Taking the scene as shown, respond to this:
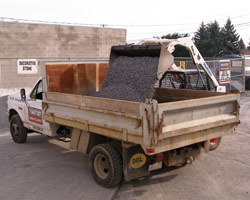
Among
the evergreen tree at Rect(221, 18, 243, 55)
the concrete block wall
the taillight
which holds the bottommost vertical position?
the taillight

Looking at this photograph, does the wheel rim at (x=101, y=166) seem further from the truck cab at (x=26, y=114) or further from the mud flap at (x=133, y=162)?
the truck cab at (x=26, y=114)

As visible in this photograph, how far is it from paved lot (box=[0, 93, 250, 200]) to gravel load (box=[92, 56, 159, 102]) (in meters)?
1.63

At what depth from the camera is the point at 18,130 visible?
8.62m

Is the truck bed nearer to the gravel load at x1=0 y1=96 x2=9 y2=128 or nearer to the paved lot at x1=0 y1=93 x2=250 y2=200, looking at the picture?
the paved lot at x1=0 y1=93 x2=250 y2=200

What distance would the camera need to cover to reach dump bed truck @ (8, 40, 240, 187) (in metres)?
4.61

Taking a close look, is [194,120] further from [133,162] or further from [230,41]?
[230,41]

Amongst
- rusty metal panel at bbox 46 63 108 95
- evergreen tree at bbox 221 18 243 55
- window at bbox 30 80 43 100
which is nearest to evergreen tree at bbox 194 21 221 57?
evergreen tree at bbox 221 18 243 55

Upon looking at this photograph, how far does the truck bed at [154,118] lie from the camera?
4.51m

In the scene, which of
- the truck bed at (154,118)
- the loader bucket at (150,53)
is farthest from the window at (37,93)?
the loader bucket at (150,53)

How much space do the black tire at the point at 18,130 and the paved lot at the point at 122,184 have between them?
21.1 inches

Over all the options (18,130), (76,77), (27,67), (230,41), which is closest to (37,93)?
(76,77)

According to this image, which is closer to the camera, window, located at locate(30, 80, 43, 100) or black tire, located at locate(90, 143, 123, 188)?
black tire, located at locate(90, 143, 123, 188)

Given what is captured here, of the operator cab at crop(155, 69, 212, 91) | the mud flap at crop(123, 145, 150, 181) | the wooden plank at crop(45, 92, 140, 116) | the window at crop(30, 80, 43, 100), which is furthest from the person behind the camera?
the operator cab at crop(155, 69, 212, 91)

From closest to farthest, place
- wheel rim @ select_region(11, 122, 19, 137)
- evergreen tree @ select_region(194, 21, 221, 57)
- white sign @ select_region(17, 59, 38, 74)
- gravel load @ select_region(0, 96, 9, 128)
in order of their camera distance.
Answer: wheel rim @ select_region(11, 122, 19, 137), gravel load @ select_region(0, 96, 9, 128), white sign @ select_region(17, 59, 38, 74), evergreen tree @ select_region(194, 21, 221, 57)
